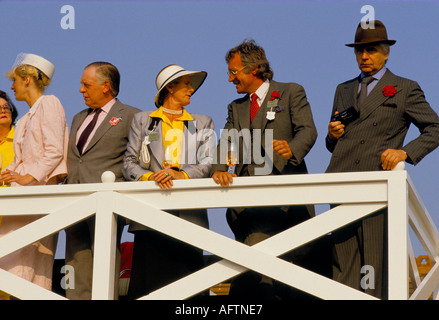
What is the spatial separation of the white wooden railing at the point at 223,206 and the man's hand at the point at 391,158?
21 centimetres

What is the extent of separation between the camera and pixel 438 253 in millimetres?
7723

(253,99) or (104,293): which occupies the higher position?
(253,99)

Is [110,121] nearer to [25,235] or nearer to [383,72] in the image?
[25,235]

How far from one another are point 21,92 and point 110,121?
910 mm

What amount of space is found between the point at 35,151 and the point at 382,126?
299 centimetres

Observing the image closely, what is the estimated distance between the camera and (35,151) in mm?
7379

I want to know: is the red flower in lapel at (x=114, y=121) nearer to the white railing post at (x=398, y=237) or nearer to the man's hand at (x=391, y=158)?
the man's hand at (x=391, y=158)

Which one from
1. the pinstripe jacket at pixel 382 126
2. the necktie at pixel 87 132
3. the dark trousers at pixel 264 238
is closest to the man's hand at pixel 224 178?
the dark trousers at pixel 264 238

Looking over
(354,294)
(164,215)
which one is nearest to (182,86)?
(164,215)

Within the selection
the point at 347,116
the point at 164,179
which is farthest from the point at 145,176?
the point at 347,116

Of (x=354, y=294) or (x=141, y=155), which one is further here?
(x=141, y=155)

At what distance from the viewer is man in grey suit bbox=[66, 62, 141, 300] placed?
718cm

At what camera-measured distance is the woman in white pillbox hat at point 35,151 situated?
7219 millimetres

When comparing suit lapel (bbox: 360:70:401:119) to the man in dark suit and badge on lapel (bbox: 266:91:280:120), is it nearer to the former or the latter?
the man in dark suit
